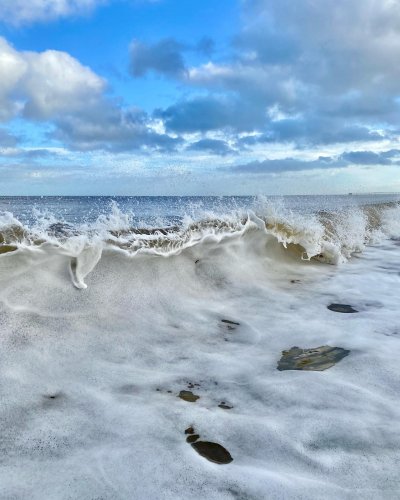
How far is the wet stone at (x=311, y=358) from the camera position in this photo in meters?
2.65

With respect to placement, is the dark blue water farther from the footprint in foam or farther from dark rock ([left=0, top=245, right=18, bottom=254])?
the footprint in foam

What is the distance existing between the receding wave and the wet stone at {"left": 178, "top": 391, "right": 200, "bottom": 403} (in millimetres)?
1566

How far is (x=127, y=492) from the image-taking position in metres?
1.55

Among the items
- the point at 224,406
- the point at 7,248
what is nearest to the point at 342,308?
the point at 224,406

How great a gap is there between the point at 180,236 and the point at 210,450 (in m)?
3.42

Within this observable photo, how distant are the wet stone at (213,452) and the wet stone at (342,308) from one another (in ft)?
7.70

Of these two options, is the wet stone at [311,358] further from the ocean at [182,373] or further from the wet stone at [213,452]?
the wet stone at [213,452]

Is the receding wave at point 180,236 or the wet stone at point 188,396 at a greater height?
the receding wave at point 180,236

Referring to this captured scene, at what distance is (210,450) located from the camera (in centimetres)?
181

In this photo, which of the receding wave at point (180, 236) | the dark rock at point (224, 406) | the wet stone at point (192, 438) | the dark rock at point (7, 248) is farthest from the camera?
the receding wave at point (180, 236)

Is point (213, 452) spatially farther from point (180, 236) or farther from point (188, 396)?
point (180, 236)

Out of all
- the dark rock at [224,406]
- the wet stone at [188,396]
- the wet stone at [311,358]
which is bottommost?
the dark rock at [224,406]

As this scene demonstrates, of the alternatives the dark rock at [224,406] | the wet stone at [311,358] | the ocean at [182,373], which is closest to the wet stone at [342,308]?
the ocean at [182,373]

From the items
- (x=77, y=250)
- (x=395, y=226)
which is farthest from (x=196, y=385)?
(x=395, y=226)
